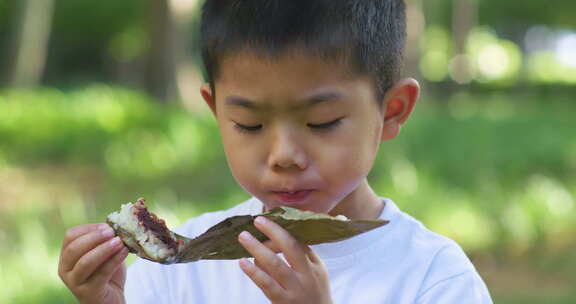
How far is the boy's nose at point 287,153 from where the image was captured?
1.65 meters

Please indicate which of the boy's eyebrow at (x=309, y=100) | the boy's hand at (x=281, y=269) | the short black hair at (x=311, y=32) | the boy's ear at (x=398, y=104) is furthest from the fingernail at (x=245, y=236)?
the boy's ear at (x=398, y=104)

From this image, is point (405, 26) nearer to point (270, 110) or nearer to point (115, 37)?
point (270, 110)

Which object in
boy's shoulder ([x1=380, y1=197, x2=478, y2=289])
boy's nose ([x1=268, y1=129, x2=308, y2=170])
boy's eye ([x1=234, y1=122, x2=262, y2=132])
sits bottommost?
boy's shoulder ([x1=380, y1=197, x2=478, y2=289])

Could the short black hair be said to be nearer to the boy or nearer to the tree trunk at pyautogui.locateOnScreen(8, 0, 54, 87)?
the boy

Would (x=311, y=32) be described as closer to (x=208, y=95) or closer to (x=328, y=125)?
(x=328, y=125)

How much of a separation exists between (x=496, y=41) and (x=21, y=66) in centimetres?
3237

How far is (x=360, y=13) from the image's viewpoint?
1.81 m

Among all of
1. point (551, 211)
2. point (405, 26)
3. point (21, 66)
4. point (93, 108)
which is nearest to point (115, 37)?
point (21, 66)

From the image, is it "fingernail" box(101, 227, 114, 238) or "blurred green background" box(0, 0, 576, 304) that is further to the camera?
"blurred green background" box(0, 0, 576, 304)

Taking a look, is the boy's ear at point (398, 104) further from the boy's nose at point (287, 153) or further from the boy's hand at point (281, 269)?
the boy's hand at point (281, 269)

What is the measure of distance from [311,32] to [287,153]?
0.87ft

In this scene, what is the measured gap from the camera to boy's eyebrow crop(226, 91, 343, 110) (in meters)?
1.66

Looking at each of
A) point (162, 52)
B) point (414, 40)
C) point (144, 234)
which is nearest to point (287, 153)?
point (144, 234)

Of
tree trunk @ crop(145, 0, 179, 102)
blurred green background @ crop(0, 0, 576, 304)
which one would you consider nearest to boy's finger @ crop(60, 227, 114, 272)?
blurred green background @ crop(0, 0, 576, 304)
